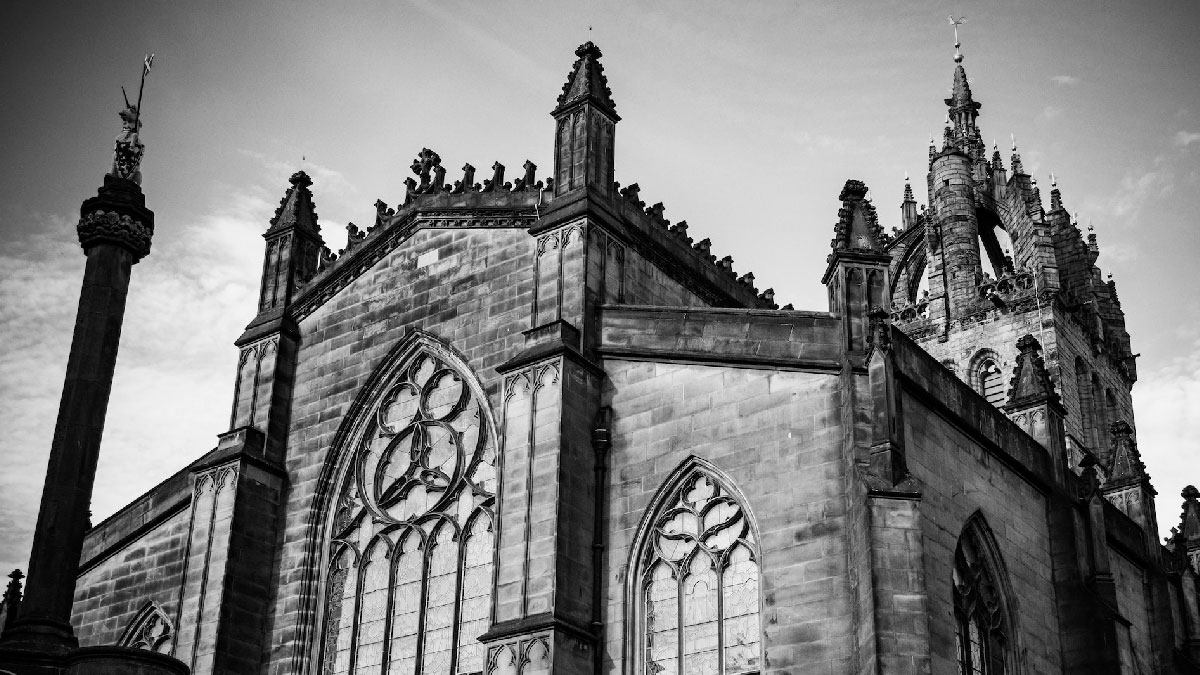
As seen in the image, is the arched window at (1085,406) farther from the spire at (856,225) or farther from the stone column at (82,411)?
the stone column at (82,411)

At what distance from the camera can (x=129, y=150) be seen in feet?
76.0

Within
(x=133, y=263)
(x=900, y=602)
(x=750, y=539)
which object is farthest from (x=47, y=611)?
(x=900, y=602)

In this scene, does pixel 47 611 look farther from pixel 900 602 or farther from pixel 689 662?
pixel 900 602

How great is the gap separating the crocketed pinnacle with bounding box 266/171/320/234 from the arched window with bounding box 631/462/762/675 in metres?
11.1

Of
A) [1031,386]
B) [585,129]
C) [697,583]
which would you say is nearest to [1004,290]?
[1031,386]

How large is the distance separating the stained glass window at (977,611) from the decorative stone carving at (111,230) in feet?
41.1

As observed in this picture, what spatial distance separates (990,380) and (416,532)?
2556cm

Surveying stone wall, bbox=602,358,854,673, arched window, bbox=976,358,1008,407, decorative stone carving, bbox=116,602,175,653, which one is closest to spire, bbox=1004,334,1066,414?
stone wall, bbox=602,358,854,673

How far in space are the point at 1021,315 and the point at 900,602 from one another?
95.9 feet

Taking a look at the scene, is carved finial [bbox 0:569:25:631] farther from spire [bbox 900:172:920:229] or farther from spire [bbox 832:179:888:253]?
spire [bbox 900:172:920:229]

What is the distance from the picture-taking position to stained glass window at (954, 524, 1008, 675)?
23.2m

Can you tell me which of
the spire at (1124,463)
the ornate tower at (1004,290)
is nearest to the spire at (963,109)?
the ornate tower at (1004,290)

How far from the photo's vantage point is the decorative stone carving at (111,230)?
22453 millimetres

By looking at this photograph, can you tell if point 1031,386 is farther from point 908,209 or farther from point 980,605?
point 908,209
